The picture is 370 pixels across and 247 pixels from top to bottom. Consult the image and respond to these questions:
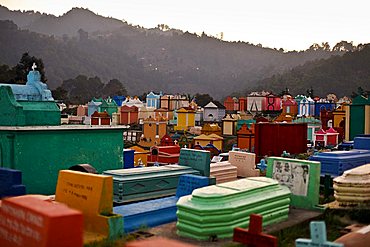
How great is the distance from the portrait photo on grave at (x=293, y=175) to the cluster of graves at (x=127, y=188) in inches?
0.9

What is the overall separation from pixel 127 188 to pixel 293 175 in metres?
3.94

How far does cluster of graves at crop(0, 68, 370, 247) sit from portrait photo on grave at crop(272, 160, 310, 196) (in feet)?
0.08

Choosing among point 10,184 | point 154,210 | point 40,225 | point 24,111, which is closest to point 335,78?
point 24,111

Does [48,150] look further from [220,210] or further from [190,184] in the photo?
[220,210]

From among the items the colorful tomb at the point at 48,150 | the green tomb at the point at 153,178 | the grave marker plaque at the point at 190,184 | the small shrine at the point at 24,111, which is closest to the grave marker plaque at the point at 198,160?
the green tomb at the point at 153,178

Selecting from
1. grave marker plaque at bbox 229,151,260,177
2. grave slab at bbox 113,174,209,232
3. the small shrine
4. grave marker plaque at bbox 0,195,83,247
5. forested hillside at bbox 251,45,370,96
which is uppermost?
forested hillside at bbox 251,45,370,96

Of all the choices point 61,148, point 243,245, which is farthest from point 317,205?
point 61,148

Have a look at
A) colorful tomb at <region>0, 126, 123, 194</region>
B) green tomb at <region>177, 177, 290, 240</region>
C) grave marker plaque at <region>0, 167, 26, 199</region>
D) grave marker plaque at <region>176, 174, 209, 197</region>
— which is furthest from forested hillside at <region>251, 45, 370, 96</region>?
grave marker plaque at <region>0, 167, 26, 199</region>

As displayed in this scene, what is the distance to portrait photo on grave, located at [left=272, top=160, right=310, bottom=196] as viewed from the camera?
36.2 ft

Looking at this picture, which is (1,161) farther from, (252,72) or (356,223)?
(252,72)

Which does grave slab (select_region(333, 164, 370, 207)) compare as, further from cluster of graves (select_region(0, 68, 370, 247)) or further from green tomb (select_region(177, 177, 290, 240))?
green tomb (select_region(177, 177, 290, 240))

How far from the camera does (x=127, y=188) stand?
1141 centimetres

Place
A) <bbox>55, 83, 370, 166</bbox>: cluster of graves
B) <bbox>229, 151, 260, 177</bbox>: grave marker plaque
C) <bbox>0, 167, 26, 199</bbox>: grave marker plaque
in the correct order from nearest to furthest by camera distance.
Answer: <bbox>0, 167, 26, 199</bbox>: grave marker plaque → <bbox>229, 151, 260, 177</bbox>: grave marker plaque → <bbox>55, 83, 370, 166</bbox>: cluster of graves

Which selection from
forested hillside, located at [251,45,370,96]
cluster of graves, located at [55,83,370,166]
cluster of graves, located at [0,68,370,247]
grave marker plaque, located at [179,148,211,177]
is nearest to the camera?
cluster of graves, located at [0,68,370,247]
